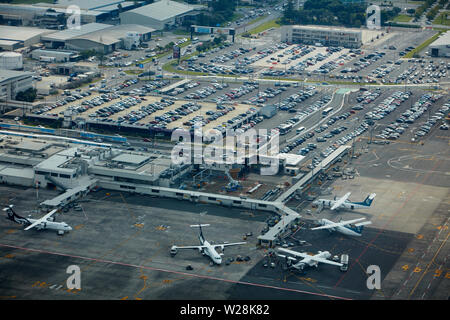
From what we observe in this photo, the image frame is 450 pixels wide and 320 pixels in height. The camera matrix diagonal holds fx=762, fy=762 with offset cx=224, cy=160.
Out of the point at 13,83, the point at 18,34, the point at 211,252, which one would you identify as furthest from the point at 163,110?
the point at 18,34

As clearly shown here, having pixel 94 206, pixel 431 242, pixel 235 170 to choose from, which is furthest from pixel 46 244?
pixel 431 242

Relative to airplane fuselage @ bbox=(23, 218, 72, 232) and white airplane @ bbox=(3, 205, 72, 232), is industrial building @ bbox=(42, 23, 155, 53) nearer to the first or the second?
white airplane @ bbox=(3, 205, 72, 232)

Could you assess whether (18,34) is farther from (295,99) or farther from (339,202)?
(339,202)

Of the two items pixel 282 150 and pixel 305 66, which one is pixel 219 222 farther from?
pixel 305 66

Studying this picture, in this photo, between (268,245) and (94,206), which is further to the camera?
(94,206)

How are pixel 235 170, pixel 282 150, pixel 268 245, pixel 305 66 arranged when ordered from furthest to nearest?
pixel 305 66 < pixel 282 150 < pixel 235 170 < pixel 268 245

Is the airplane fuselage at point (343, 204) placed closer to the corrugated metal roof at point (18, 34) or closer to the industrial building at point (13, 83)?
the industrial building at point (13, 83)

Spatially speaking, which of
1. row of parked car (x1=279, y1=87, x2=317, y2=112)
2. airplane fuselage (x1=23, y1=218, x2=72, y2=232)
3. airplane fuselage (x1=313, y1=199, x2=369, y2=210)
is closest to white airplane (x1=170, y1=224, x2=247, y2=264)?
airplane fuselage (x1=23, y1=218, x2=72, y2=232)
